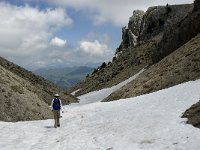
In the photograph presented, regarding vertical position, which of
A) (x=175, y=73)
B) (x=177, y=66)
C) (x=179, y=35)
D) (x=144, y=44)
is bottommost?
(x=175, y=73)

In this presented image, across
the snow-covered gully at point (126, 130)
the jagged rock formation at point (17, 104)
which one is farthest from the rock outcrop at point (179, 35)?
the jagged rock formation at point (17, 104)

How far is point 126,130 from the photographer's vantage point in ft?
81.9

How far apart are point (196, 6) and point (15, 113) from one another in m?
Answer: 39.6

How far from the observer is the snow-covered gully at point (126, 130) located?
20672mm

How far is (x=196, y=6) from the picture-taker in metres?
63.6

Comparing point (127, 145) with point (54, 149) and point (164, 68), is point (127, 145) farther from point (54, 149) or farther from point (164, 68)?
point (164, 68)

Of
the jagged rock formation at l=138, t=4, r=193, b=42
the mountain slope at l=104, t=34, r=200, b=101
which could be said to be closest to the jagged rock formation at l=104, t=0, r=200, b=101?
the mountain slope at l=104, t=34, r=200, b=101

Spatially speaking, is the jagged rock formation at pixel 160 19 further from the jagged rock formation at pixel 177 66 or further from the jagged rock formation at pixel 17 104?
the jagged rock formation at pixel 17 104

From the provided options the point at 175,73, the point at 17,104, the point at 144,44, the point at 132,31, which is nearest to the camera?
the point at 17,104

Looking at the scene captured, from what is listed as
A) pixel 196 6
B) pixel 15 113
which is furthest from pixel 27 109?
pixel 196 6

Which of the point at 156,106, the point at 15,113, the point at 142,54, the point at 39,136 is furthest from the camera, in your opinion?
the point at 142,54

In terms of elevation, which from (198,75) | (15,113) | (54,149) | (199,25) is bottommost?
(54,149)

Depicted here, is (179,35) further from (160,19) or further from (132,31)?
(132,31)

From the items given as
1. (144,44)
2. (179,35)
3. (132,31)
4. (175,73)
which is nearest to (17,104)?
(175,73)
